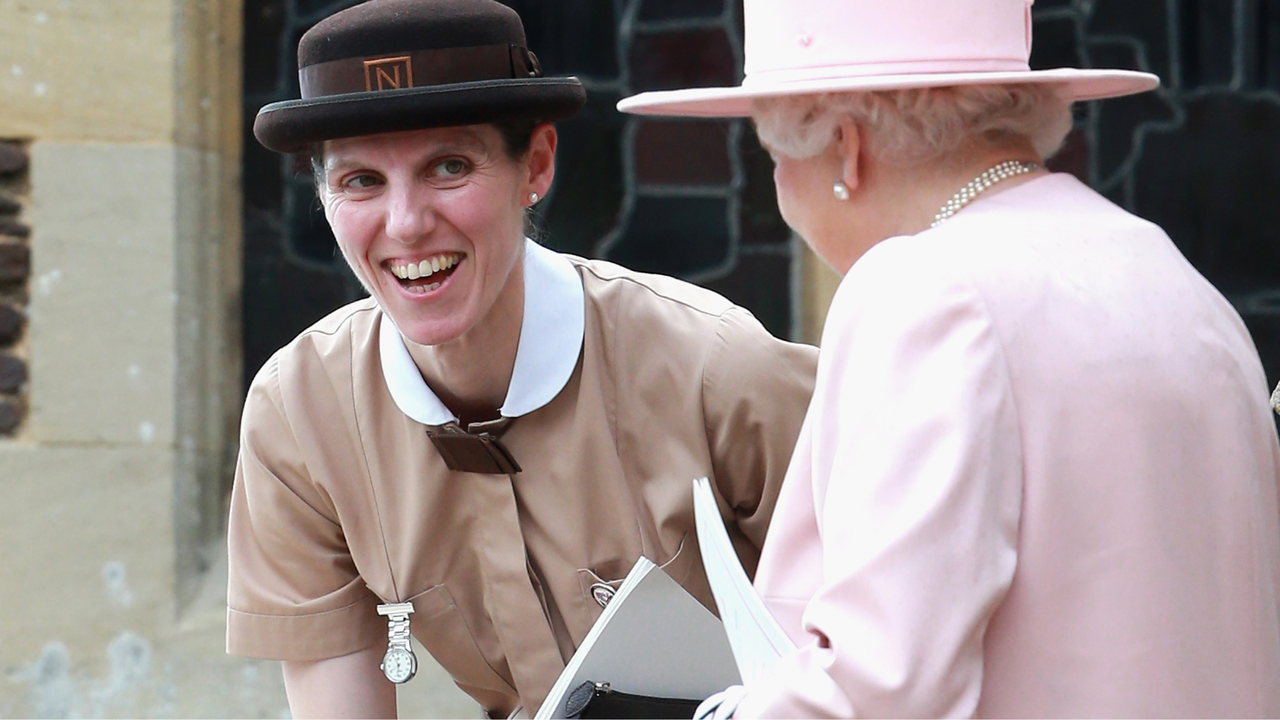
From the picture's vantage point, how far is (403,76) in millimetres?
2252

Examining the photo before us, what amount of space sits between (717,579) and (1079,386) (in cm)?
41

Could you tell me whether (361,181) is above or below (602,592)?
above

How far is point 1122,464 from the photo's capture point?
1438mm

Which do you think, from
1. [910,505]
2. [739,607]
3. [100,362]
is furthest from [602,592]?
[100,362]

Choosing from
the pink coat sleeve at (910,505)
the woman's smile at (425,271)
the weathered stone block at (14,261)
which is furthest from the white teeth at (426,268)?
the weathered stone block at (14,261)

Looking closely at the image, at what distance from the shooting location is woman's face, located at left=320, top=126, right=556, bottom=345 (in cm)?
228

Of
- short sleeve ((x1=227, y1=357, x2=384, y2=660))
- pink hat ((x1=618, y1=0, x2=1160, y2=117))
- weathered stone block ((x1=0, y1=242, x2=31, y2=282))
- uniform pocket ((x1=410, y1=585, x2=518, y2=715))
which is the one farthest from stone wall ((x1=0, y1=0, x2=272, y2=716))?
pink hat ((x1=618, y1=0, x2=1160, y2=117))

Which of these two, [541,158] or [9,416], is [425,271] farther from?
[9,416]

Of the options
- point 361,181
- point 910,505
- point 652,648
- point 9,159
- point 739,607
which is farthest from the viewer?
point 9,159

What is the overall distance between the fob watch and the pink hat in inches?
41.9

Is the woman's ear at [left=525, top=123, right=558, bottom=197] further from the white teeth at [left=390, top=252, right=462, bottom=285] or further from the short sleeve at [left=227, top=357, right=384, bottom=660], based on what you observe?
the short sleeve at [left=227, top=357, right=384, bottom=660]

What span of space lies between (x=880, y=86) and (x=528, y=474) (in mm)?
1027

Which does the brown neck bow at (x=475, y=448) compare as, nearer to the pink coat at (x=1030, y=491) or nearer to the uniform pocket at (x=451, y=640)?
the uniform pocket at (x=451, y=640)

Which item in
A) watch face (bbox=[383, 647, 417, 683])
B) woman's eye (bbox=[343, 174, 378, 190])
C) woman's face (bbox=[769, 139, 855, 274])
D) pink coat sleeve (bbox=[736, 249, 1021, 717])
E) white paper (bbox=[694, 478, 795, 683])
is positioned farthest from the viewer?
watch face (bbox=[383, 647, 417, 683])
